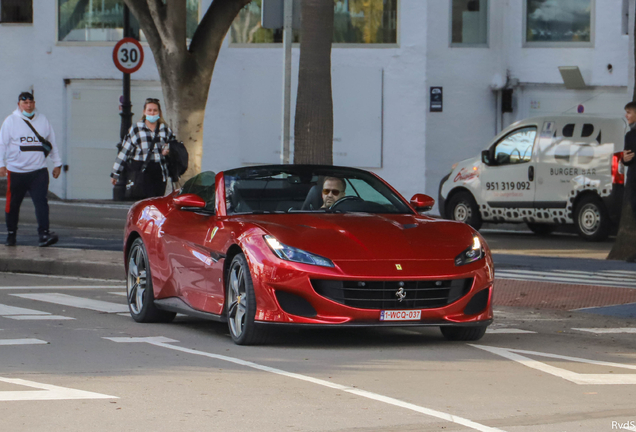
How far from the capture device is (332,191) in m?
9.23

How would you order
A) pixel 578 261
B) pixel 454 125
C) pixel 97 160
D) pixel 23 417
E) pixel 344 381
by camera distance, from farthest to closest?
pixel 97 160 < pixel 454 125 < pixel 578 261 < pixel 344 381 < pixel 23 417

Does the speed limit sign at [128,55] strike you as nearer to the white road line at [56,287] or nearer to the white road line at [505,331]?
the white road line at [56,287]

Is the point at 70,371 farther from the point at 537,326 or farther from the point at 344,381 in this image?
the point at 537,326

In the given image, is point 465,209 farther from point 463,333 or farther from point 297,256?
point 297,256

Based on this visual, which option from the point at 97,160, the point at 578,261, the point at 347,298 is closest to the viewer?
the point at 347,298

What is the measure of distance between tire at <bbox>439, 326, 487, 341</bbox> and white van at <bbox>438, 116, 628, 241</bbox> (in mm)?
10140

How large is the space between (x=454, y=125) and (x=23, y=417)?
70.7 ft

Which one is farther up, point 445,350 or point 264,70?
point 264,70

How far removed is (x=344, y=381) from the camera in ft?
22.7

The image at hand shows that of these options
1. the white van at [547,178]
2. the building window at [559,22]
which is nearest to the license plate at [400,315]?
the white van at [547,178]

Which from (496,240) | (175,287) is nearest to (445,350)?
(175,287)

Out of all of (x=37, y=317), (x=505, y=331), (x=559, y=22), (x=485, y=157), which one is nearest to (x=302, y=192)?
(x=505, y=331)

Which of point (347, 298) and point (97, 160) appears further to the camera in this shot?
point (97, 160)

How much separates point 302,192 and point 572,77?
18168 millimetres
